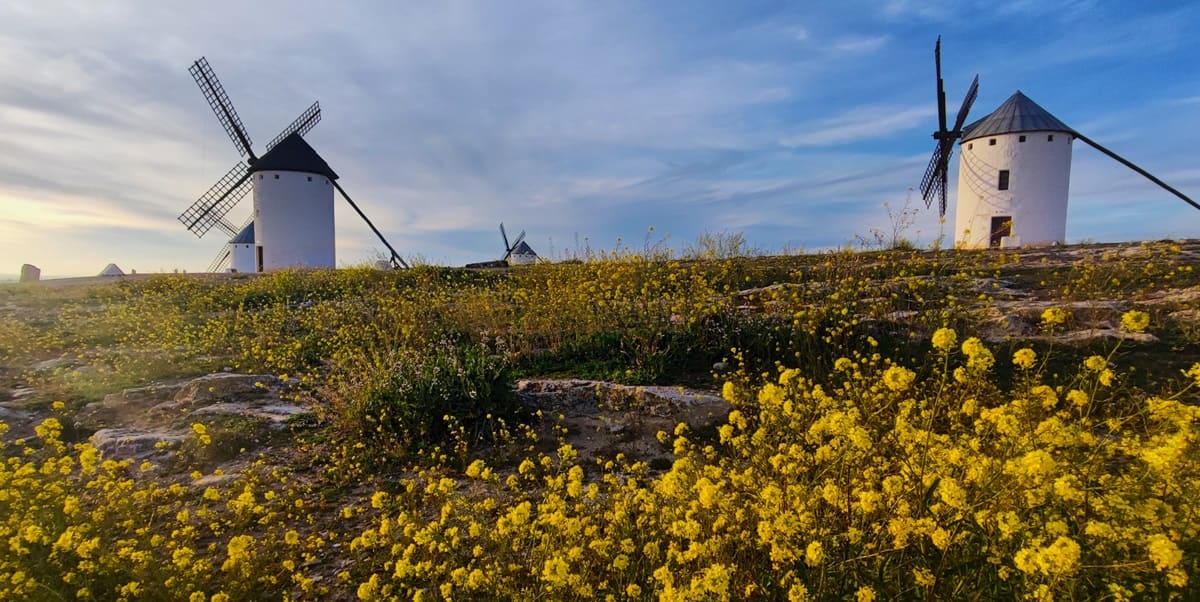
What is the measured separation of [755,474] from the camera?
299cm

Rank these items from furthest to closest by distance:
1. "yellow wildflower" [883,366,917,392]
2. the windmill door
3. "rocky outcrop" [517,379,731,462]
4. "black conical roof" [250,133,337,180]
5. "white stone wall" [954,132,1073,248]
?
"black conical roof" [250,133,337,180] → the windmill door → "white stone wall" [954,132,1073,248] → "rocky outcrop" [517,379,731,462] → "yellow wildflower" [883,366,917,392]

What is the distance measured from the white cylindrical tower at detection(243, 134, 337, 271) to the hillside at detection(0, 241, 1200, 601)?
18.5 m

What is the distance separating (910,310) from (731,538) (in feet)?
17.7

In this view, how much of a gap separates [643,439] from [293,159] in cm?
3051

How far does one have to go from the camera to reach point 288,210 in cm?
2831

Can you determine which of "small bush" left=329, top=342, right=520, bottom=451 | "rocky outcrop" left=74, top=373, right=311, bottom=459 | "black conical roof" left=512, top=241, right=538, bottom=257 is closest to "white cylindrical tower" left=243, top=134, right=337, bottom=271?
"black conical roof" left=512, top=241, right=538, bottom=257

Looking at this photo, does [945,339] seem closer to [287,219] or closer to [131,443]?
[131,443]

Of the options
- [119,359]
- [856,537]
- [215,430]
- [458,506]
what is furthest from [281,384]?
[856,537]

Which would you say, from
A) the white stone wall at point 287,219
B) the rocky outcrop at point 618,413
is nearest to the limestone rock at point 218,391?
the rocky outcrop at point 618,413

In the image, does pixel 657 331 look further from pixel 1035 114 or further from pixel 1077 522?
pixel 1035 114

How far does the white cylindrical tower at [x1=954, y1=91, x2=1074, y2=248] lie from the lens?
22955 millimetres

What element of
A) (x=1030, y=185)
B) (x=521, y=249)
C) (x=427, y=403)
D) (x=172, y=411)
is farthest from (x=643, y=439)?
(x=521, y=249)

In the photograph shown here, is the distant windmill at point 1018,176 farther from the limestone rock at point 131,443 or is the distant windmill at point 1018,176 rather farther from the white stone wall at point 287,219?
the white stone wall at point 287,219

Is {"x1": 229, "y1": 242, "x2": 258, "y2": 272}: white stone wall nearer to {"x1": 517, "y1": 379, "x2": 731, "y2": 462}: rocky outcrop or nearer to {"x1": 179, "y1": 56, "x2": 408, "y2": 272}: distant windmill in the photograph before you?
{"x1": 179, "y1": 56, "x2": 408, "y2": 272}: distant windmill
